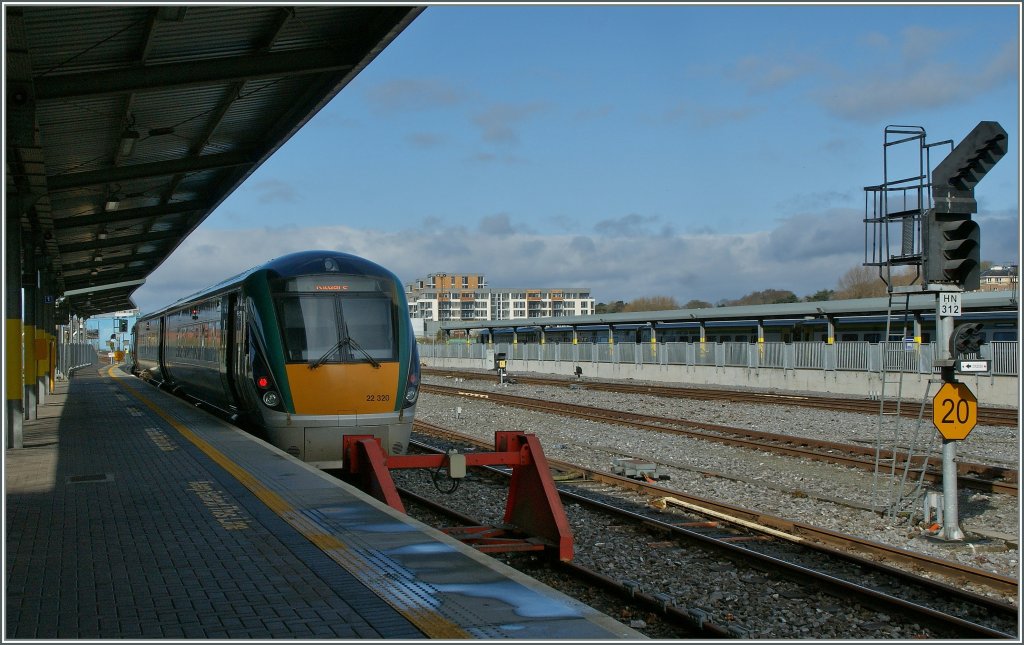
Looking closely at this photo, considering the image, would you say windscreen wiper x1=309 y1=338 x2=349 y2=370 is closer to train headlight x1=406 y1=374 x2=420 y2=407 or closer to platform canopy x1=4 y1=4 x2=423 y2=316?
train headlight x1=406 y1=374 x2=420 y2=407

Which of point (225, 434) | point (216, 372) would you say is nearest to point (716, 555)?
point (225, 434)

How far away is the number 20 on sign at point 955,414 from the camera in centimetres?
1027

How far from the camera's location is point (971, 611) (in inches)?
279

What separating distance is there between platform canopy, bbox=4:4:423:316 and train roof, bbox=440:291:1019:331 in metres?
15.4

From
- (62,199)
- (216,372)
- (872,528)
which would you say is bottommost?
(872,528)

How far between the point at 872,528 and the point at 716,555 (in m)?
2.59

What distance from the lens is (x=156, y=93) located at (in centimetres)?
1194

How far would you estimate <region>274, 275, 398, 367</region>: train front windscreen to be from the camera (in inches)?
488

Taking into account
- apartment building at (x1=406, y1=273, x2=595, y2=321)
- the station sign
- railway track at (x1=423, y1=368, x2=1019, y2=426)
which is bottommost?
railway track at (x1=423, y1=368, x2=1019, y2=426)

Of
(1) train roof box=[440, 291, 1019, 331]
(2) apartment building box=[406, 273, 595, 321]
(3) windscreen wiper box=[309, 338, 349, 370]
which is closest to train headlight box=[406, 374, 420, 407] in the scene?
(3) windscreen wiper box=[309, 338, 349, 370]

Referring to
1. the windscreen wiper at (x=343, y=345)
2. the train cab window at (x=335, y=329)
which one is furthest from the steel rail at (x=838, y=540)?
the train cab window at (x=335, y=329)

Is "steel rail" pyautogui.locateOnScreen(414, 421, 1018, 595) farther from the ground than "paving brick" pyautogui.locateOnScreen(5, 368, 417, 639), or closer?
closer

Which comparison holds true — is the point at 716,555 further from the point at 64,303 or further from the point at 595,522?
the point at 64,303

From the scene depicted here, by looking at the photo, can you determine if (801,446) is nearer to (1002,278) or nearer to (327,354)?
(327,354)
